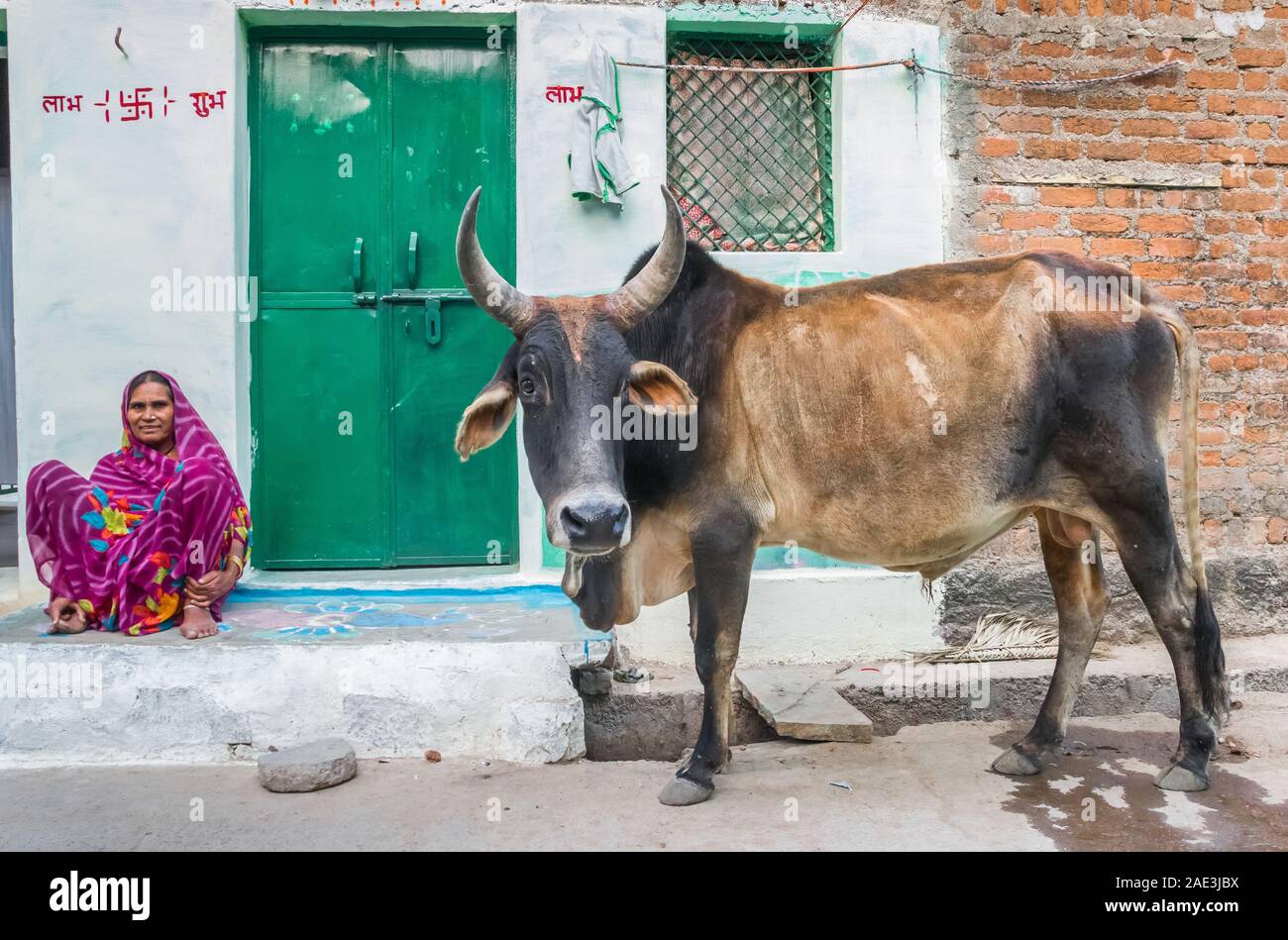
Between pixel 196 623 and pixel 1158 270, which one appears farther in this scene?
pixel 1158 270

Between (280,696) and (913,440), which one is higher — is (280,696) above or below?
below

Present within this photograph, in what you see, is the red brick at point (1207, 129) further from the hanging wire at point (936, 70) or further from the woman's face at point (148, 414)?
the woman's face at point (148, 414)

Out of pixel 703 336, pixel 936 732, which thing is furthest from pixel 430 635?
pixel 936 732

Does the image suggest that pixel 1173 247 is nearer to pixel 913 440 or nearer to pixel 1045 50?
pixel 1045 50

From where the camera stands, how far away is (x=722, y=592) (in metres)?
3.38

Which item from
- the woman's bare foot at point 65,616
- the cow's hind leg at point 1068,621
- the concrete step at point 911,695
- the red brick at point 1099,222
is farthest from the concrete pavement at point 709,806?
the red brick at point 1099,222

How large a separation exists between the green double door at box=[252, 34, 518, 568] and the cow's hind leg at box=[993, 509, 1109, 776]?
256 cm

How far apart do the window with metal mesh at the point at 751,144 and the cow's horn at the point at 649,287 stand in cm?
190

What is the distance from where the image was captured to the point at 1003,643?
16.2 ft

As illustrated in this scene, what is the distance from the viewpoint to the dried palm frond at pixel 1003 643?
4.87 m

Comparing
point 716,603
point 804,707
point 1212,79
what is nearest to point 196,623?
point 716,603

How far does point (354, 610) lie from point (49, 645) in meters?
1.15

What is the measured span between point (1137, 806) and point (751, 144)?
134 inches

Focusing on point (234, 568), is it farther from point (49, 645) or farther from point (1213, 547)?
point (1213, 547)
